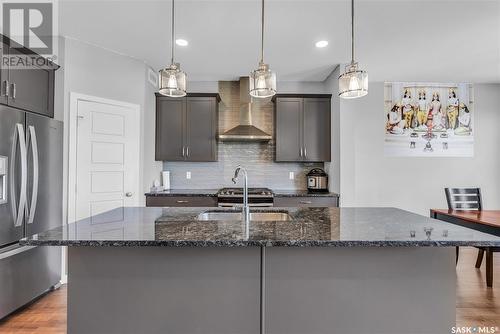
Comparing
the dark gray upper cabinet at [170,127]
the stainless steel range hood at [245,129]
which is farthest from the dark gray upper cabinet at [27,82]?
the stainless steel range hood at [245,129]

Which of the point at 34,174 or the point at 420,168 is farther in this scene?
the point at 420,168

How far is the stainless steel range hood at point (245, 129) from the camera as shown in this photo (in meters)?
4.15

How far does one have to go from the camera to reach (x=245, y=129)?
4281mm

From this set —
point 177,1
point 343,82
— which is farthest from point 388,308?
point 177,1

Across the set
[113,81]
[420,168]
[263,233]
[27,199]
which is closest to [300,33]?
[113,81]

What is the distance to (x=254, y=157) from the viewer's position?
182 inches

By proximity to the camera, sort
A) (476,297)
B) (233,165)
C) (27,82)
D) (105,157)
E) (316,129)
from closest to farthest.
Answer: (27,82)
(476,297)
(105,157)
(316,129)
(233,165)

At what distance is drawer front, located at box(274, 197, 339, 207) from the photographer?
3.83m

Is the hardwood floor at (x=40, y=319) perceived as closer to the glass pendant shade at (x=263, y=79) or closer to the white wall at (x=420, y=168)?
the glass pendant shade at (x=263, y=79)

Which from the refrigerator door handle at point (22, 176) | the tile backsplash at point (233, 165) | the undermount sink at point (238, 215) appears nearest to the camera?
the undermount sink at point (238, 215)

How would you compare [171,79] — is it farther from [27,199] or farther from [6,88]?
[27,199]

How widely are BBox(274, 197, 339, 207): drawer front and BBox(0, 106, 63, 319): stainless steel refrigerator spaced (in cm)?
251

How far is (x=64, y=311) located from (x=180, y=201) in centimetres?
169

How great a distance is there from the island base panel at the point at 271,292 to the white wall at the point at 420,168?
3.23 m
